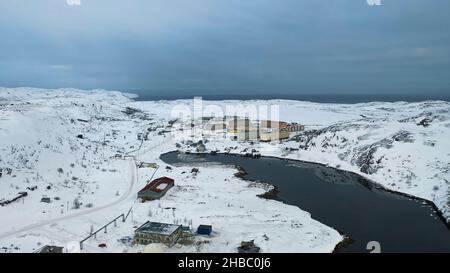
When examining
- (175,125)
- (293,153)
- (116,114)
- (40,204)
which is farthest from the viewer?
(116,114)

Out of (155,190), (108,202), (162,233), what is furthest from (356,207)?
(108,202)

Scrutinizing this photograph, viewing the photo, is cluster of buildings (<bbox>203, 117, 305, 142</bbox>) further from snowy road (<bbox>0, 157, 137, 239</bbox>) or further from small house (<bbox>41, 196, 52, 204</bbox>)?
small house (<bbox>41, 196, 52, 204</bbox>)

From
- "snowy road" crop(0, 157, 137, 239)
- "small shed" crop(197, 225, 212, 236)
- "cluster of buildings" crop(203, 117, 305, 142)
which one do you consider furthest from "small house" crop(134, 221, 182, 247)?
"cluster of buildings" crop(203, 117, 305, 142)

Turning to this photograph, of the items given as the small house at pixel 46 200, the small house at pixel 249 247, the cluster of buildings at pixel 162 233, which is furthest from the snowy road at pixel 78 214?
the small house at pixel 249 247
